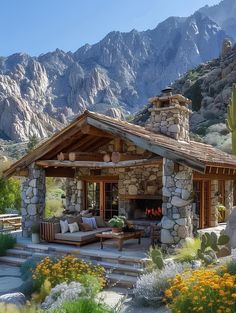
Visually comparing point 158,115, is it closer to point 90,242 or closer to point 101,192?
point 101,192

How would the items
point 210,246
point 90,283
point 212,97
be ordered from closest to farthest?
point 90,283 < point 210,246 < point 212,97

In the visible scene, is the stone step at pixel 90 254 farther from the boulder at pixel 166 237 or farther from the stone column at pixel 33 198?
the stone column at pixel 33 198

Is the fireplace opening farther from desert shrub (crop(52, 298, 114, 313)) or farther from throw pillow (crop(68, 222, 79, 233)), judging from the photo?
desert shrub (crop(52, 298, 114, 313))


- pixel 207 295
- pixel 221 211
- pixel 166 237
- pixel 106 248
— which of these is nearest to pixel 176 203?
pixel 166 237

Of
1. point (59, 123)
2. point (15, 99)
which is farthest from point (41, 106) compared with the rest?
point (15, 99)

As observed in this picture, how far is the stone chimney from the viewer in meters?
14.3

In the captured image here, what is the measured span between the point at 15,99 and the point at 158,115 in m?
76.6

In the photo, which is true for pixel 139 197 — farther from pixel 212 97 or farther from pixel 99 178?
pixel 212 97

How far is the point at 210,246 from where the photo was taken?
9.26 meters

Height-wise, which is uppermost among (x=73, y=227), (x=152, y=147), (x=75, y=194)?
(x=152, y=147)

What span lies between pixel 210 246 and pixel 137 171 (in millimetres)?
5760

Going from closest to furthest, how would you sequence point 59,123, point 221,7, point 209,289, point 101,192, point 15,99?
1. point 209,289
2. point 101,192
3. point 15,99
4. point 59,123
5. point 221,7

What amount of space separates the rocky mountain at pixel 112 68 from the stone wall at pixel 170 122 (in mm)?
84984

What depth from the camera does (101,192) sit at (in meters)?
15.7
